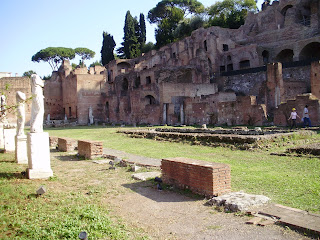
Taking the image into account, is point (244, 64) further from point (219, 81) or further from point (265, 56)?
point (219, 81)

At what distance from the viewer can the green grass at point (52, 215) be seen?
→ 3.69 m

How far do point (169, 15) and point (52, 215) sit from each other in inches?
2481

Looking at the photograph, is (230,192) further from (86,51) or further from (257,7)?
(86,51)

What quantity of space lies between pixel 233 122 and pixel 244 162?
13.7 m

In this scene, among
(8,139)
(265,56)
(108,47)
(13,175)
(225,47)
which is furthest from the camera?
(108,47)

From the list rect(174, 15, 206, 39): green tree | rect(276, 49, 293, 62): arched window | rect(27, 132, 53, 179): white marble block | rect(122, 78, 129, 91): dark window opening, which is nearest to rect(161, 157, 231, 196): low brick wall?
rect(27, 132, 53, 179): white marble block

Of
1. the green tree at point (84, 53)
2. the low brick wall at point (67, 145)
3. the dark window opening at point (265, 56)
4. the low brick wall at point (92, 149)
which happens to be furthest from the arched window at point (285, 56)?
the green tree at point (84, 53)

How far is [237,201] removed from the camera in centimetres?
454

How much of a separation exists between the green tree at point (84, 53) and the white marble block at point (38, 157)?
72896 millimetres

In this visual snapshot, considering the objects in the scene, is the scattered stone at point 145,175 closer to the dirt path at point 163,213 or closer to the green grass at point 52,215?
the dirt path at point 163,213

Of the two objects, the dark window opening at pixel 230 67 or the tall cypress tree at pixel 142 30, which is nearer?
the dark window opening at pixel 230 67

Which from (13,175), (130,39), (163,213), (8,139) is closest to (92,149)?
(13,175)

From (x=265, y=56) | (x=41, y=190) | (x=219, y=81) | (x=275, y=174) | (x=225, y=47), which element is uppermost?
(x=225, y=47)

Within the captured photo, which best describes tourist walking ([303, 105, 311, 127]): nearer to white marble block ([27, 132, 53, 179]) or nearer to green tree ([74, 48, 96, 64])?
white marble block ([27, 132, 53, 179])
